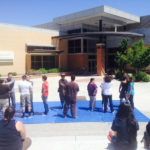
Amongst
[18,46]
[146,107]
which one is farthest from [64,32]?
[146,107]

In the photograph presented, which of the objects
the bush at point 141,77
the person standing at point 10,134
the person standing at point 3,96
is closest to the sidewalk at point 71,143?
the person standing at point 10,134

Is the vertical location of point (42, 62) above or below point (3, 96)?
above

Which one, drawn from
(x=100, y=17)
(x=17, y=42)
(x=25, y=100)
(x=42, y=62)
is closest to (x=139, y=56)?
(x=100, y=17)

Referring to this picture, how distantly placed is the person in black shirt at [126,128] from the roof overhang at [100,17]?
25.3 metres

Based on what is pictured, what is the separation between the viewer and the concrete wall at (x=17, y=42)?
Result: 24.9 m

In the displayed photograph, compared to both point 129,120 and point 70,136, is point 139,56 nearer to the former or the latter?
point 70,136

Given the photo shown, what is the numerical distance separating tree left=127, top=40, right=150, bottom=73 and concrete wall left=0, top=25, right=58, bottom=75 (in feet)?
44.6

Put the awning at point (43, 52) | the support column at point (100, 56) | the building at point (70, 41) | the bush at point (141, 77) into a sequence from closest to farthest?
the bush at point (141, 77) < the building at point (70, 41) < the awning at point (43, 52) < the support column at point (100, 56)

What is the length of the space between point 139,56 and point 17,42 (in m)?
15.7

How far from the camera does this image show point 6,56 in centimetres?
2480

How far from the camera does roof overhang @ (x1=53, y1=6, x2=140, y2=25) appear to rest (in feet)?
91.0

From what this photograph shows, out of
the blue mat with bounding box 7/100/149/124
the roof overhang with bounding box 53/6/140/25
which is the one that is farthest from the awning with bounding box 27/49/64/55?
the blue mat with bounding box 7/100/149/124

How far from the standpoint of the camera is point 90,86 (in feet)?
29.2

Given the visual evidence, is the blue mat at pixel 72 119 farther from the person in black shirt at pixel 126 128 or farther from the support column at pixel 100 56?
the support column at pixel 100 56
